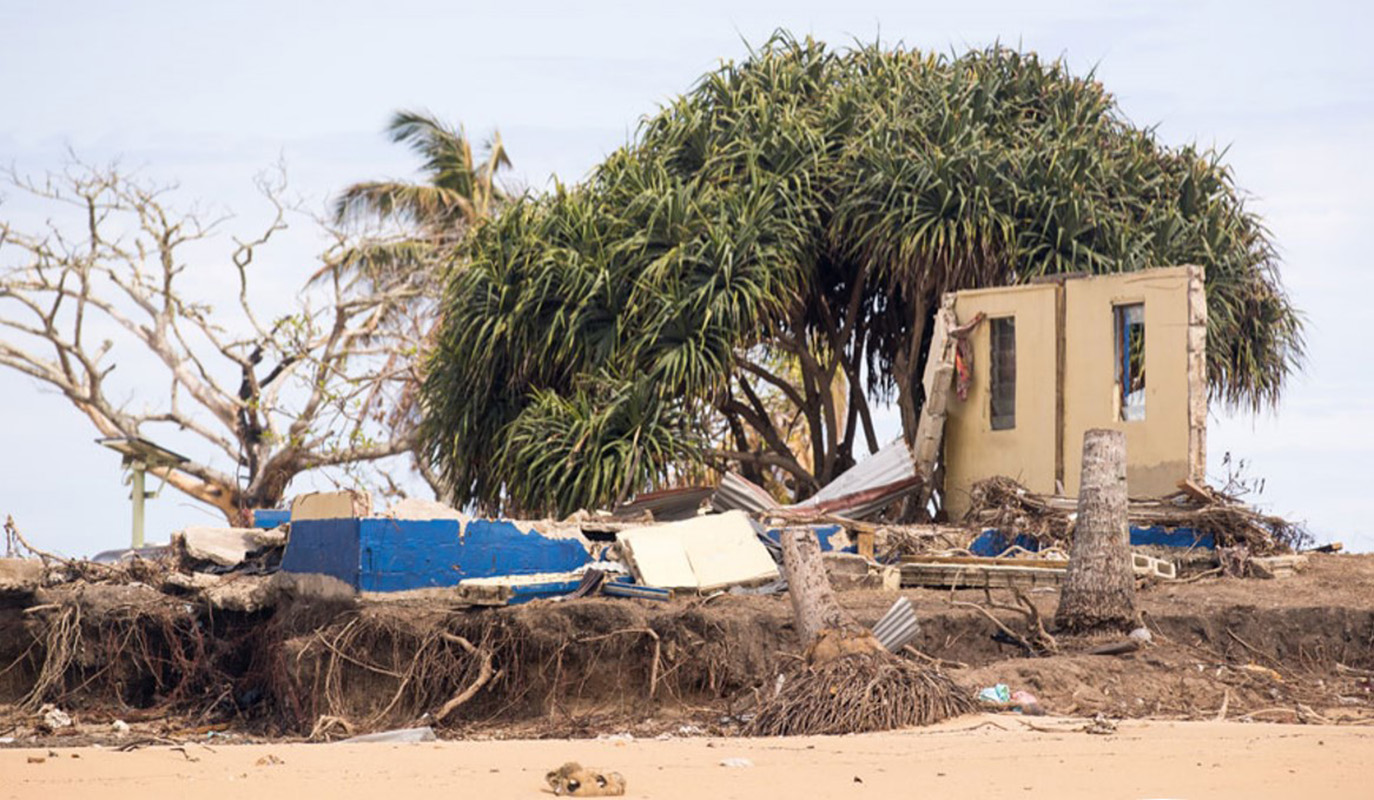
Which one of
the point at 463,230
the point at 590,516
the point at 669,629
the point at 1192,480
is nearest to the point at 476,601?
the point at 669,629

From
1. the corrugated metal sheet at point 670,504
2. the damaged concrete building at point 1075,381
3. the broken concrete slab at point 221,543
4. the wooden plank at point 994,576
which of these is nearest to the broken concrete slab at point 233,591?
the broken concrete slab at point 221,543

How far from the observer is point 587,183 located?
2198cm

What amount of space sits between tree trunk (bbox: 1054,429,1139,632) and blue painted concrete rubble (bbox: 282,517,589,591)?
13.9ft

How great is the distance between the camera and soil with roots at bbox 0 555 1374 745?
11.7 m

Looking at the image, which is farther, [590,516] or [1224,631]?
[590,516]

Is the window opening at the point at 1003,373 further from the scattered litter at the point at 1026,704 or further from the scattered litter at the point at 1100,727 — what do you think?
the scattered litter at the point at 1100,727

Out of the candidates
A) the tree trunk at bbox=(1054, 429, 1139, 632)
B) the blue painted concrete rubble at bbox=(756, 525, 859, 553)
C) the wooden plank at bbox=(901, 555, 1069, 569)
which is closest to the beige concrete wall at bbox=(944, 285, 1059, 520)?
the wooden plank at bbox=(901, 555, 1069, 569)

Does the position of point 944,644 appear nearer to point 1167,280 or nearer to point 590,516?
point 590,516

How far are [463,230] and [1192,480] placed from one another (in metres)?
18.2

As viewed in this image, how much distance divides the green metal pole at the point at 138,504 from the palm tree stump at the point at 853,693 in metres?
15.3

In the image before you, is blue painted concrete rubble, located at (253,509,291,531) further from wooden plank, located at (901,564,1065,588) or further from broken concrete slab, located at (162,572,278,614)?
wooden plank, located at (901,564,1065,588)

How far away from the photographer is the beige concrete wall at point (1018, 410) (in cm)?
1822

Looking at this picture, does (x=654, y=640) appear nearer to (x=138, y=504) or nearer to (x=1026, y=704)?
(x=1026, y=704)

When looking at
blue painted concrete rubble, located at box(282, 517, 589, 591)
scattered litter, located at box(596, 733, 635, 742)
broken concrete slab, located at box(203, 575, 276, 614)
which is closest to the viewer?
scattered litter, located at box(596, 733, 635, 742)
